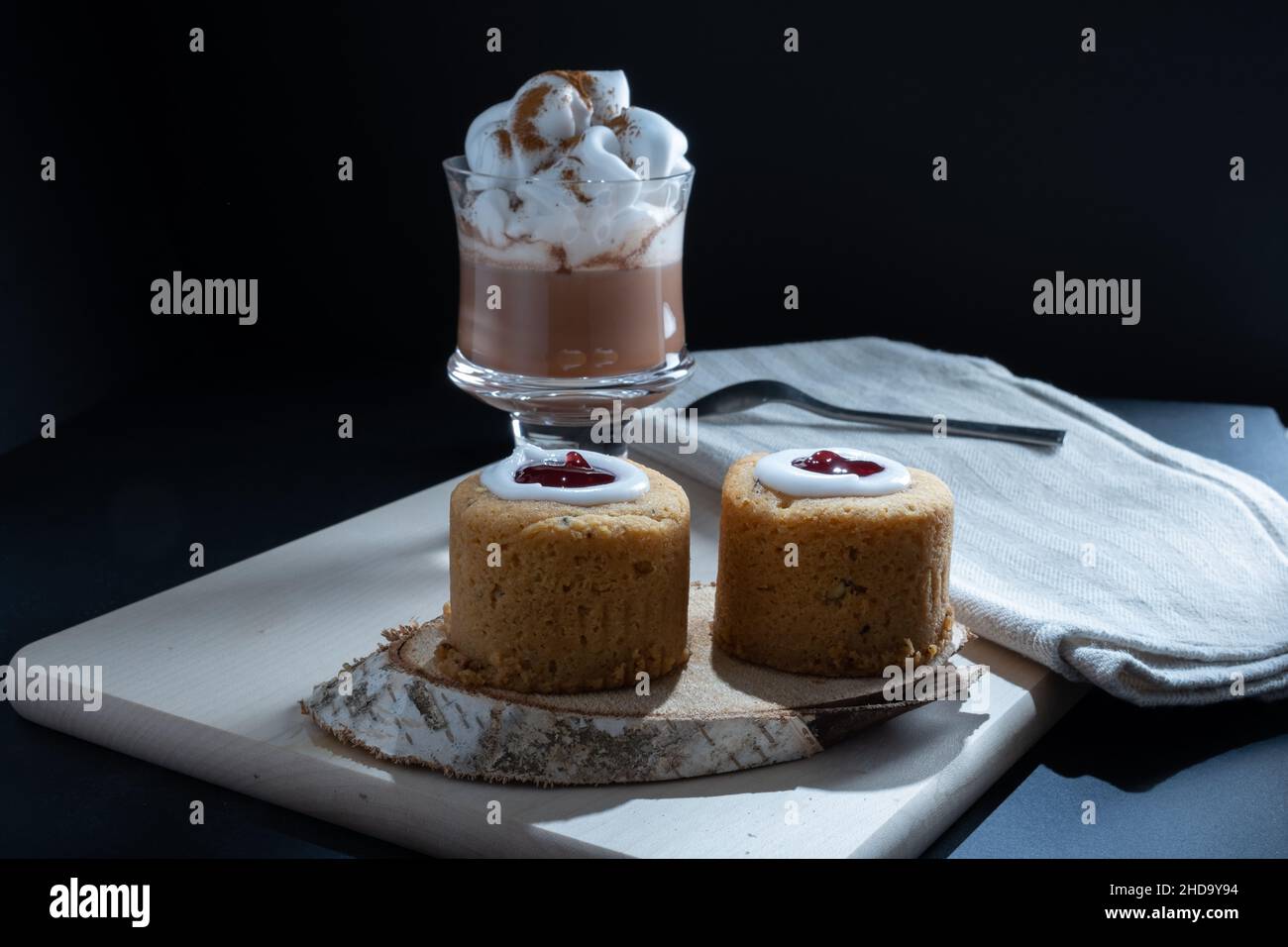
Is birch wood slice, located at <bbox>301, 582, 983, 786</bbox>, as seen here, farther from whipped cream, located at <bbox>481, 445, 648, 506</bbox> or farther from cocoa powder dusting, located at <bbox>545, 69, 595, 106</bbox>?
cocoa powder dusting, located at <bbox>545, 69, 595, 106</bbox>

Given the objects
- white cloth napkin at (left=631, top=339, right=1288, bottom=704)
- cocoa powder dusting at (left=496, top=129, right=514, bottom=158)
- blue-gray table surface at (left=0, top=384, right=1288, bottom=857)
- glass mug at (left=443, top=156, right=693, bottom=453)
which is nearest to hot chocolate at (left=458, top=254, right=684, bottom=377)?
glass mug at (left=443, top=156, right=693, bottom=453)

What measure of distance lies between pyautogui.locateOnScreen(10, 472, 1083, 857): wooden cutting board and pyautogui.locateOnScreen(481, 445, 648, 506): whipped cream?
0.92 ft

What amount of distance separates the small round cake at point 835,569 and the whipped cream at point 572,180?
372 millimetres

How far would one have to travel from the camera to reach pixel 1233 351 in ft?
9.50

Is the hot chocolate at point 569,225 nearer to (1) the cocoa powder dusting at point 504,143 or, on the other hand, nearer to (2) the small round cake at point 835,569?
(1) the cocoa powder dusting at point 504,143

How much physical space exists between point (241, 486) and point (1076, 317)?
165 centimetres

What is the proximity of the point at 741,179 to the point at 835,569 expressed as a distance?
65.2 inches

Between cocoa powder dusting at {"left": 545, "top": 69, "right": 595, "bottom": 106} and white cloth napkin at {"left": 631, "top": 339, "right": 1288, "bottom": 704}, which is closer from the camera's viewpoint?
white cloth napkin at {"left": 631, "top": 339, "right": 1288, "bottom": 704}

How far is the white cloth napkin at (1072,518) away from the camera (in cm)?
162

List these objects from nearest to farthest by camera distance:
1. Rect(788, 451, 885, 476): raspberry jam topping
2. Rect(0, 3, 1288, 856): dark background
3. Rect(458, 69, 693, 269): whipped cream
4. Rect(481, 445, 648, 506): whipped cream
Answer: Rect(481, 445, 648, 506): whipped cream < Rect(788, 451, 885, 476): raspberry jam topping < Rect(458, 69, 693, 269): whipped cream < Rect(0, 3, 1288, 856): dark background

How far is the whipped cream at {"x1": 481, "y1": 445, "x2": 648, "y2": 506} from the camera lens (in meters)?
1.47
